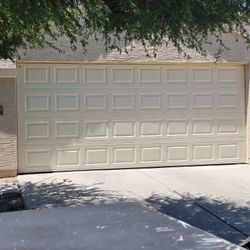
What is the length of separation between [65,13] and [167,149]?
20.9 feet

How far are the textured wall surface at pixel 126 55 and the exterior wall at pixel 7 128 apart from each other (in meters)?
0.76

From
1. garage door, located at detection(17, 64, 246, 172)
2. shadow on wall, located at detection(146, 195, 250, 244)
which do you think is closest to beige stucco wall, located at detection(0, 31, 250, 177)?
garage door, located at detection(17, 64, 246, 172)

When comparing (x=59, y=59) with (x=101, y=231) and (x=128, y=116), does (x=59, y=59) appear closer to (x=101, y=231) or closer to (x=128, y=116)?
(x=128, y=116)

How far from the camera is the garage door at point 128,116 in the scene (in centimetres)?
1051

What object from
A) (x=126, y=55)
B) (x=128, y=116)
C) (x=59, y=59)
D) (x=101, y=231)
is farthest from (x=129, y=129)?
(x=101, y=231)

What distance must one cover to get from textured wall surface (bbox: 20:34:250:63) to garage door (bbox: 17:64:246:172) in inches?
7.7

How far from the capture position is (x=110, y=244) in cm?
250

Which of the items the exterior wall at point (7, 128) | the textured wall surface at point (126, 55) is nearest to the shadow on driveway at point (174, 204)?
the exterior wall at point (7, 128)

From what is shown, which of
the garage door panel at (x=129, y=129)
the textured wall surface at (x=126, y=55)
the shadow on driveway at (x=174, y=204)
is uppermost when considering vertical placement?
the textured wall surface at (x=126, y=55)

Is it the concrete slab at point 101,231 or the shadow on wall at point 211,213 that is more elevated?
the concrete slab at point 101,231

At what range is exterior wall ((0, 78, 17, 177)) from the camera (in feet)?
33.0

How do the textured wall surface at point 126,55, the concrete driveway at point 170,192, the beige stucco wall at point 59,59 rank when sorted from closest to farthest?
the concrete driveway at point 170,192 < the beige stucco wall at point 59,59 < the textured wall surface at point 126,55

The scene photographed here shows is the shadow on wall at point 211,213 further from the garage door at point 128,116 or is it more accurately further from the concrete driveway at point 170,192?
the garage door at point 128,116

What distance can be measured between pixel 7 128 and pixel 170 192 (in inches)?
140
